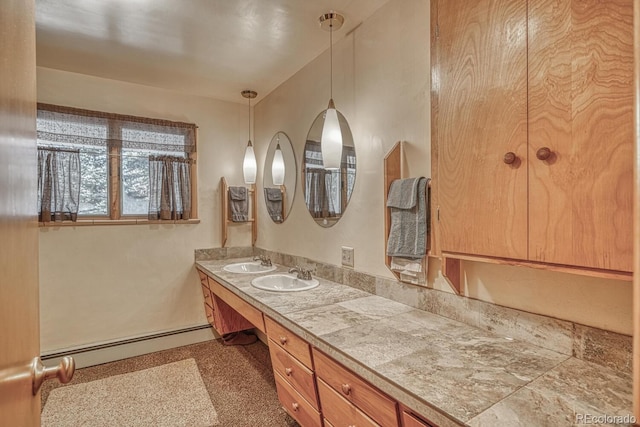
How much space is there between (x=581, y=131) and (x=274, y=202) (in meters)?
2.44

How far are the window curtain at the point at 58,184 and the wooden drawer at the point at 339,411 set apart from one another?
2522mm

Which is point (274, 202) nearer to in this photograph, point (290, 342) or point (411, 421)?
point (290, 342)

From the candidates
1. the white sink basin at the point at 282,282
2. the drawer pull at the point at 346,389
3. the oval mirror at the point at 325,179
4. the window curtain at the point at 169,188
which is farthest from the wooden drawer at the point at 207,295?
the drawer pull at the point at 346,389

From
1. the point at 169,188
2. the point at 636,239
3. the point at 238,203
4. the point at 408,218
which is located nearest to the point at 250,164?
the point at 238,203

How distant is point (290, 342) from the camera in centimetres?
152

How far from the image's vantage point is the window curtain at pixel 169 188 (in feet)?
9.67

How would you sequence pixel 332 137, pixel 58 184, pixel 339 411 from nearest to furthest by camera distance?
pixel 339 411 → pixel 332 137 → pixel 58 184

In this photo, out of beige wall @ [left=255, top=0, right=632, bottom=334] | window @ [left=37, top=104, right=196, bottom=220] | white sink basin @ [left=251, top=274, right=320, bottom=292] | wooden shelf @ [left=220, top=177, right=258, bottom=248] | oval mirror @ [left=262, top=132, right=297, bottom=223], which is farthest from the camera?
wooden shelf @ [left=220, top=177, right=258, bottom=248]

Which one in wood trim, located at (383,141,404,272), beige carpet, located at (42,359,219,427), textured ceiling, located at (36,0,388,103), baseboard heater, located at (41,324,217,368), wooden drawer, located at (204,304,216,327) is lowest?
beige carpet, located at (42,359,219,427)

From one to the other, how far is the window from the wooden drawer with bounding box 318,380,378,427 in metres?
2.31

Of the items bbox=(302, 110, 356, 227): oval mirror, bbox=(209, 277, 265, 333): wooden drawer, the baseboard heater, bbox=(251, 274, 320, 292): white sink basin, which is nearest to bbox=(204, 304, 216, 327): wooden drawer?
the baseboard heater

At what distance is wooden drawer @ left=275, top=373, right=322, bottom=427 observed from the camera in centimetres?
144

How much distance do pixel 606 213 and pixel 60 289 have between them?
11.3ft

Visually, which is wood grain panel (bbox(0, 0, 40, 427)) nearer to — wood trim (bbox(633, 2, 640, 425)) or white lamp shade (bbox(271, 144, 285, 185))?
wood trim (bbox(633, 2, 640, 425))
